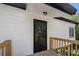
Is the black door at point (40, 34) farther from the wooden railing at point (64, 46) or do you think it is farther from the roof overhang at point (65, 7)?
the roof overhang at point (65, 7)

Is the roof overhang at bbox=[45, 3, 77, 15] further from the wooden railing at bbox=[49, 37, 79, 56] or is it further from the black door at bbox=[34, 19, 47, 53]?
the wooden railing at bbox=[49, 37, 79, 56]

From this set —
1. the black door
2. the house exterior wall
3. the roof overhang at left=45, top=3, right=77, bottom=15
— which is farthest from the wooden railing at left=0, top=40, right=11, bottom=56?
the roof overhang at left=45, top=3, right=77, bottom=15

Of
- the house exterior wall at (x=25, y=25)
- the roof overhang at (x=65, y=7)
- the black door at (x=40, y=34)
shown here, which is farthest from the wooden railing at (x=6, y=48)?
the roof overhang at (x=65, y=7)

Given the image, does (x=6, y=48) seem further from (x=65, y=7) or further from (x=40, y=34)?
(x=65, y=7)

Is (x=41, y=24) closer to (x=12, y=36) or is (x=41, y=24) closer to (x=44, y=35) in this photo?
(x=44, y=35)

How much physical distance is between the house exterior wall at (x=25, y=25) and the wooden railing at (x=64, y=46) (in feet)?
0.33

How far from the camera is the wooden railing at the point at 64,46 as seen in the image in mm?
4145

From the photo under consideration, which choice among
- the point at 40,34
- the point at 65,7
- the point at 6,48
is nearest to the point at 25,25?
the point at 40,34

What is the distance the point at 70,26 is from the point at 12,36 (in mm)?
1353

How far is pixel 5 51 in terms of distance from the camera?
401 cm

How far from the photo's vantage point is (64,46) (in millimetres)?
4215

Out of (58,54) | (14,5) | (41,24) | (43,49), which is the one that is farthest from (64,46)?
(14,5)

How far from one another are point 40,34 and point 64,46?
A: 649 millimetres

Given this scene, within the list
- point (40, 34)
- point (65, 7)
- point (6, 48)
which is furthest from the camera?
point (40, 34)
